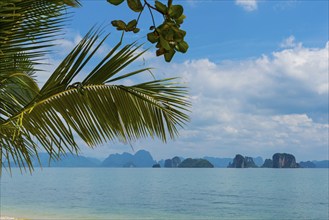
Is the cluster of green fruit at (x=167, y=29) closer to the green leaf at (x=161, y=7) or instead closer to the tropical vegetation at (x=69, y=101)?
the green leaf at (x=161, y=7)

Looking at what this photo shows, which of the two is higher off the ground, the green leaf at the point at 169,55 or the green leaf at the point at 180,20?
the green leaf at the point at 180,20

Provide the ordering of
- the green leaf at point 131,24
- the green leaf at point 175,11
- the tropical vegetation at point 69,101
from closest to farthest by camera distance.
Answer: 1. the green leaf at point 175,11
2. the green leaf at point 131,24
3. the tropical vegetation at point 69,101

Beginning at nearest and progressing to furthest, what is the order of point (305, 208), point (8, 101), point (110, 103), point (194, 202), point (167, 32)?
point (167, 32)
point (8, 101)
point (110, 103)
point (305, 208)
point (194, 202)

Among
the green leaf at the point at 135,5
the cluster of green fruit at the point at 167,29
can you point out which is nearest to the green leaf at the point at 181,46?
the cluster of green fruit at the point at 167,29

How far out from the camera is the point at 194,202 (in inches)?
2112

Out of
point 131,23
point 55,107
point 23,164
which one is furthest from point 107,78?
point 131,23

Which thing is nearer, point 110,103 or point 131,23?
point 131,23

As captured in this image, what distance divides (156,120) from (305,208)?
164ft

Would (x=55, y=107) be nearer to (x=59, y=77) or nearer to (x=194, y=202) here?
(x=59, y=77)

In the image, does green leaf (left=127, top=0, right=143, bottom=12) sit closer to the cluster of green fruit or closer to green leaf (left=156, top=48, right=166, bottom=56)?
the cluster of green fruit

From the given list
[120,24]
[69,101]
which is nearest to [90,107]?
[69,101]

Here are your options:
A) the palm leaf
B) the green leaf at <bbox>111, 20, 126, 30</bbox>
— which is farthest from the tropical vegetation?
the green leaf at <bbox>111, 20, 126, 30</bbox>

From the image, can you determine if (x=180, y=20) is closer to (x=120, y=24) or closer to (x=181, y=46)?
(x=181, y=46)

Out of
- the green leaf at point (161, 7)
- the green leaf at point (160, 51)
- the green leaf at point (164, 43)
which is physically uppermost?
the green leaf at point (161, 7)
